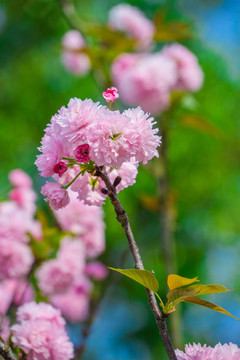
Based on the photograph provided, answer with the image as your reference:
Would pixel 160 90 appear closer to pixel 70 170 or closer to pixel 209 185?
pixel 70 170

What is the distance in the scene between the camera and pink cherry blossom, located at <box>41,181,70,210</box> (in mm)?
631

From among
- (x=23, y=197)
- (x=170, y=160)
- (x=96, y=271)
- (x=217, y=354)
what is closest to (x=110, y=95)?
(x=217, y=354)

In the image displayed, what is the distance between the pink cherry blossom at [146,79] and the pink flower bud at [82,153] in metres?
1.31

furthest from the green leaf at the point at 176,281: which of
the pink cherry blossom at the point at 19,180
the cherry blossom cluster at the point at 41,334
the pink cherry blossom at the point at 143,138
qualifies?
the pink cherry blossom at the point at 19,180

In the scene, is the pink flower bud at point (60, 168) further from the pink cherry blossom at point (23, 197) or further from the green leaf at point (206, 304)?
the pink cherry blossom at point (23, 197)

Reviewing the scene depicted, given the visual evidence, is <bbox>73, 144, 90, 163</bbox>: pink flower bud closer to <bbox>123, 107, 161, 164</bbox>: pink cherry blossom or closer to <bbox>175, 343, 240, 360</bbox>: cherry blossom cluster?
<bbox>123, 107, 161, 164</bbox>: pink cherry blossom

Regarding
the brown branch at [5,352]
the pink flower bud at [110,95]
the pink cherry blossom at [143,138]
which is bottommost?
the brown branch at [5,352]

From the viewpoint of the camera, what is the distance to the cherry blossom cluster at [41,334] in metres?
0.82

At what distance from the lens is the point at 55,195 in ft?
2.07

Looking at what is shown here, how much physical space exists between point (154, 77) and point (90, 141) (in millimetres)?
1408

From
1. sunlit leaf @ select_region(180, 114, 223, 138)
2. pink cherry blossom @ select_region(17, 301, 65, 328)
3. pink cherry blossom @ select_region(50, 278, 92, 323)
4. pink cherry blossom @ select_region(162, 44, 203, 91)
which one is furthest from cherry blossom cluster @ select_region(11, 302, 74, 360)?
pink cherry blossom @ select_region(162, 44, 203, 91)

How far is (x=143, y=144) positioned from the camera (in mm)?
611

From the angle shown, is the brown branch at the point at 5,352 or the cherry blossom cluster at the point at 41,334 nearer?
the brown branch at the point at 5,352

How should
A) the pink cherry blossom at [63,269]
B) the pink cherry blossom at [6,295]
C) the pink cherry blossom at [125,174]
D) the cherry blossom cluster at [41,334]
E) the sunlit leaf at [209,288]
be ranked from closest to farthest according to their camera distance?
the sunlit leaf at [209,288] < the pink cherry blossom at [125,174] < the cherry blossom cluster at [41,334] < the pink cherry blossom at [6,295] < the pink cherry blossom at [63,269]
